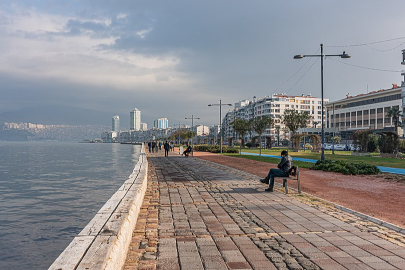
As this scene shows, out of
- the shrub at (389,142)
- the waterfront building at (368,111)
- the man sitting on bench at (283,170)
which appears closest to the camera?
the man sitting on bench at (283,170)

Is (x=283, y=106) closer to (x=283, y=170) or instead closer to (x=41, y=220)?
(x=283, y=170)

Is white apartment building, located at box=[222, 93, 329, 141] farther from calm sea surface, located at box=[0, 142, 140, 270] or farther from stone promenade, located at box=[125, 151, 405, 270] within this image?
stone promenade, located at box=[125, 151, 405, 270]

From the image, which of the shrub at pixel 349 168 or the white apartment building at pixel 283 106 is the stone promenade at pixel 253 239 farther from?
the white apartment building at pixel 283 106

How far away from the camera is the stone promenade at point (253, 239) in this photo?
161 inches

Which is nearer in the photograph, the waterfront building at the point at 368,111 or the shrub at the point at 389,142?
the shrub at the point at 389,142

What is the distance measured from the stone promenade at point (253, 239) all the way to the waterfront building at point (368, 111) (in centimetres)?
7317

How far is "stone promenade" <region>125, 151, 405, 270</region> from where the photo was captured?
409 centimetres

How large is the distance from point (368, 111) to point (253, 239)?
94.0m

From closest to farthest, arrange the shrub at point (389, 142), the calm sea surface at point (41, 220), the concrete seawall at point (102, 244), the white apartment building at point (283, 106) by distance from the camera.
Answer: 1. the concrete seawall at point (102, 244)
2. the calm sea surface at point (41, 220)
3. the shrub at point (389, 142)
4. the white apartment building at point (283, 106)

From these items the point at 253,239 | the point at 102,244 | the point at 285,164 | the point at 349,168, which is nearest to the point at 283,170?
the point at 285,164

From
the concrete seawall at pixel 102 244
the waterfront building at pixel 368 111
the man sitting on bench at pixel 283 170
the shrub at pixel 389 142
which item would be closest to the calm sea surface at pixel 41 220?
the concrete seawall at pixel 102 244

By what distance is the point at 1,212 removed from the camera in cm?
1155

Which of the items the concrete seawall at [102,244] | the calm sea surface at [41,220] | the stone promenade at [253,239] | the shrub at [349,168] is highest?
the concrete seawall at [102,244]

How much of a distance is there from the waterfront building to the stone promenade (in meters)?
73.2
